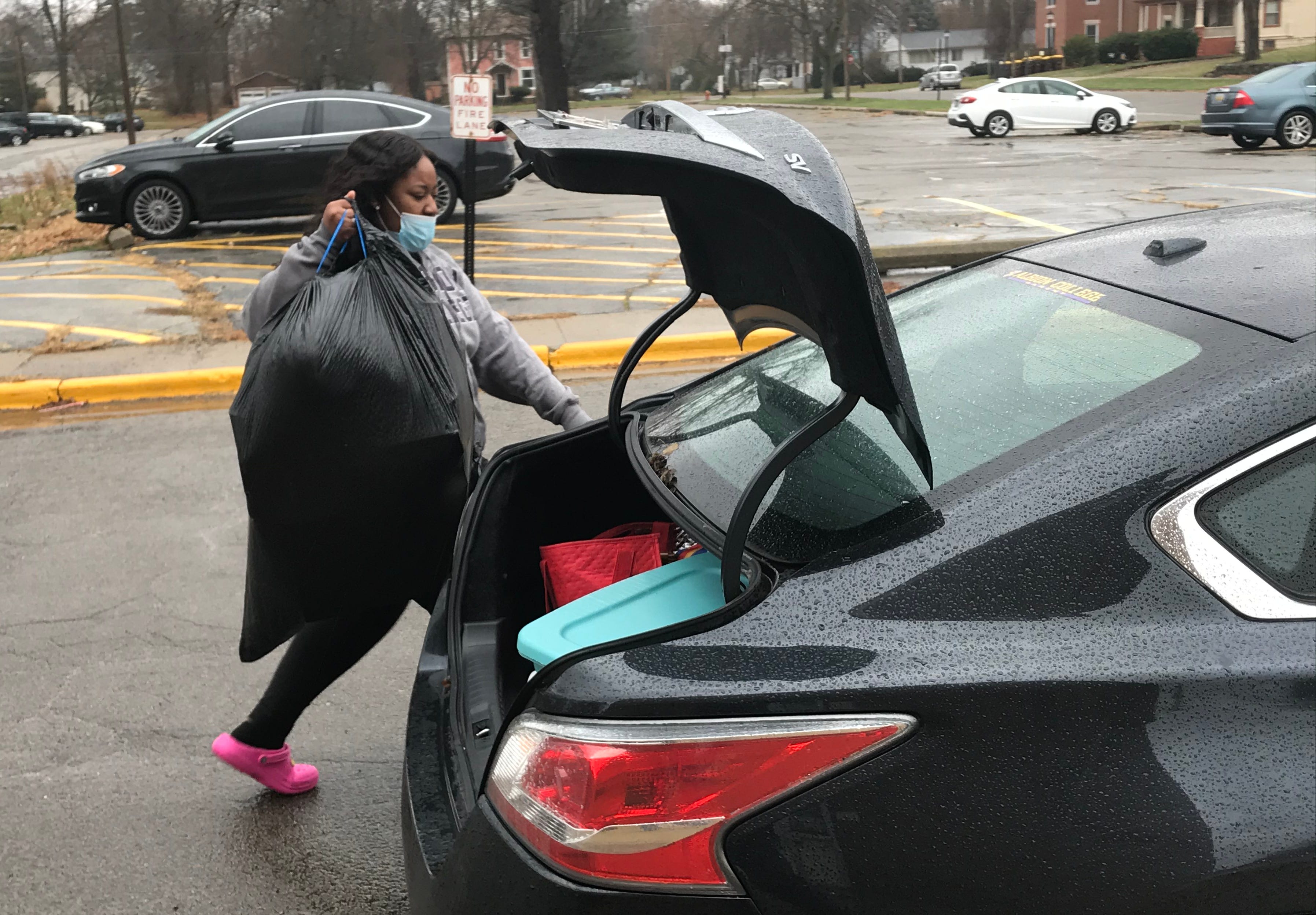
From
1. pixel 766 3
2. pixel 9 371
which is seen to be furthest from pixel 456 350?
pixel 766 3

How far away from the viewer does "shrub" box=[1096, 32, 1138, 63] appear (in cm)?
6569

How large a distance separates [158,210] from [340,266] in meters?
12.7

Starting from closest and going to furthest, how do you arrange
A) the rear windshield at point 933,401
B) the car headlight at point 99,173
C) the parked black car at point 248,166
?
the rear windshield at point 933,401
the car headlight at point 99,173
the parked black car at point 248,166

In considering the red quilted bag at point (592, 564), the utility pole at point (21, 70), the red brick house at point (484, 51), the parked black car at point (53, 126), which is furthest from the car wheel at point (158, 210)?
the utility pole at point (21, 70)

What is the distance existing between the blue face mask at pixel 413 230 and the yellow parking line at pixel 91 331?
6.41 m

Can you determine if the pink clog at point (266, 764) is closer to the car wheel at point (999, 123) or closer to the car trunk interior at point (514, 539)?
the car trunk interior at point (514, 539)

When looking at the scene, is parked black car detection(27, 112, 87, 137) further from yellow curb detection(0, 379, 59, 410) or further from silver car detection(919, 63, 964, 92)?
yellow curb detection(0, 379, 59, 410)

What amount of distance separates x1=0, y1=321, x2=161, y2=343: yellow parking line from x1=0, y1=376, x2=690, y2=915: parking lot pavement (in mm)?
3415

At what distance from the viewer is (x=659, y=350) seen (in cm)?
812

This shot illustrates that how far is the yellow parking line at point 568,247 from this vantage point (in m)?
12.5

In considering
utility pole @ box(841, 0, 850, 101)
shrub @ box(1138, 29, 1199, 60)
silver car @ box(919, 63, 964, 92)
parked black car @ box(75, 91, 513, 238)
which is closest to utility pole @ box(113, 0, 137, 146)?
parked black car @ box(75, 91, 513, 238)

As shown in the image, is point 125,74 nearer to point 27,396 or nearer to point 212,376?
point 27,396

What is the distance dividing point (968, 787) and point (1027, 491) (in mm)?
440

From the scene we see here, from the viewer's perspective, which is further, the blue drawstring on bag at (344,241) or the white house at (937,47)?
the white house at (937,47)
